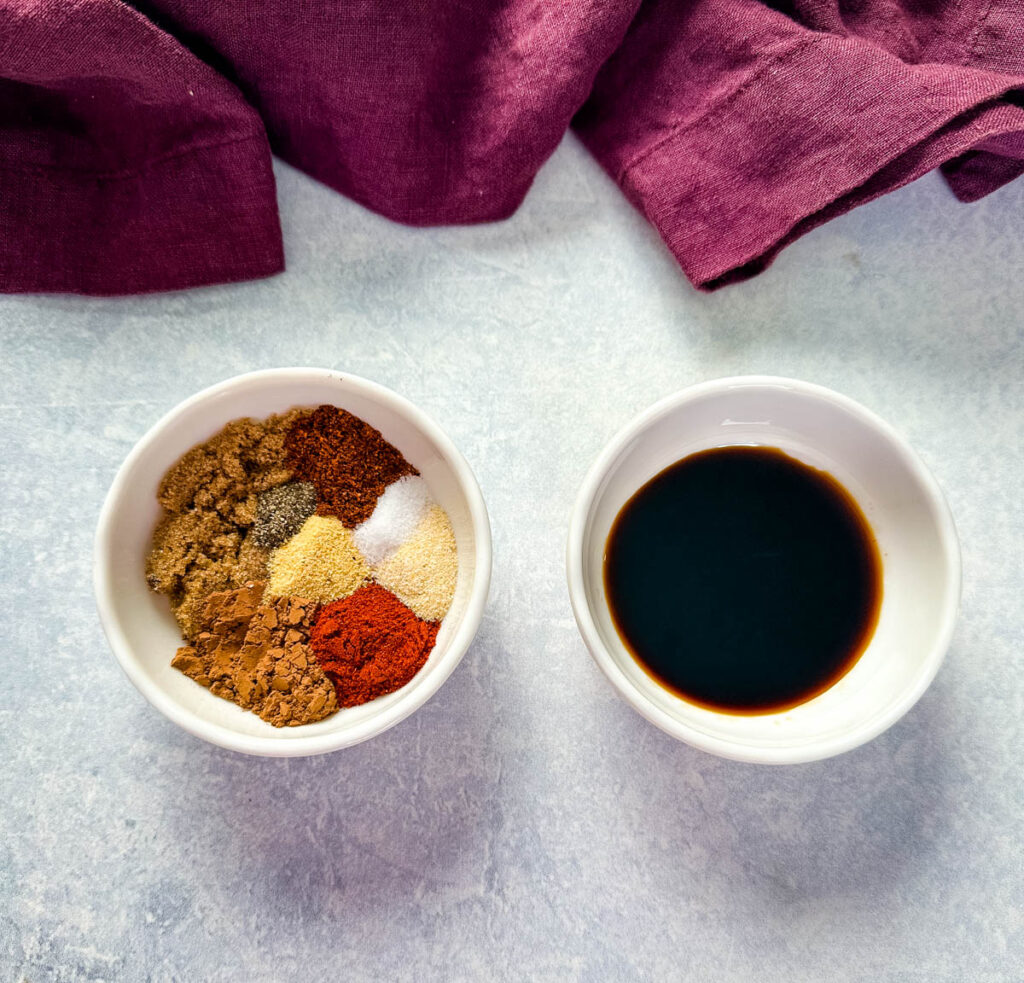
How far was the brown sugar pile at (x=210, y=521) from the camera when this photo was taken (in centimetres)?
79

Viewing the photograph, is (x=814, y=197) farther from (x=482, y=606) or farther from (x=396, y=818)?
(x=396, y=818)

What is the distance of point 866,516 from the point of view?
874mm

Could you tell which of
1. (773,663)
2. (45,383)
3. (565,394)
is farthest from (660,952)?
(45,383)

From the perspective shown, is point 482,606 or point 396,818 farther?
point 396,818

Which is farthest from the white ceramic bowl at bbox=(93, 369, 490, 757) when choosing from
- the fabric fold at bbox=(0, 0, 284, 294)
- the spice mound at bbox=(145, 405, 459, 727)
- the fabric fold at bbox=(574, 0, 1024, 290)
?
the fabric fold at bbox=(574, 0, 1024, 290)

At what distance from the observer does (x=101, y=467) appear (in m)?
0.95

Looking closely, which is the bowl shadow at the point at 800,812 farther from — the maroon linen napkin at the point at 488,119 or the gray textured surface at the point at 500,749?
the maroon linen napkin at the point at 488,119

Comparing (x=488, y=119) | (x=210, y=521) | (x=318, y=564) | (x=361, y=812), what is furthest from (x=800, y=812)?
(x=488, y=119)

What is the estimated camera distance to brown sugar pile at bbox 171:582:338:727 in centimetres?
76

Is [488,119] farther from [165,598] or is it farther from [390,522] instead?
[165,598]

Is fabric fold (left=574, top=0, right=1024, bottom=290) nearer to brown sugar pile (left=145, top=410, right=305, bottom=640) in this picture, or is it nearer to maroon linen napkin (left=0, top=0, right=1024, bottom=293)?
maroon linen napkin (left=0, top=0, right=1024, bottom=293)

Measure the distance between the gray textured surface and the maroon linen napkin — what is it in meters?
0.06

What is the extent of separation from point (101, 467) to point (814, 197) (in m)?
0.87

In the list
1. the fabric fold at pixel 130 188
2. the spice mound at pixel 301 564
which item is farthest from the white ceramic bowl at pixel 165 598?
the fabric fold at pixel 130 188
